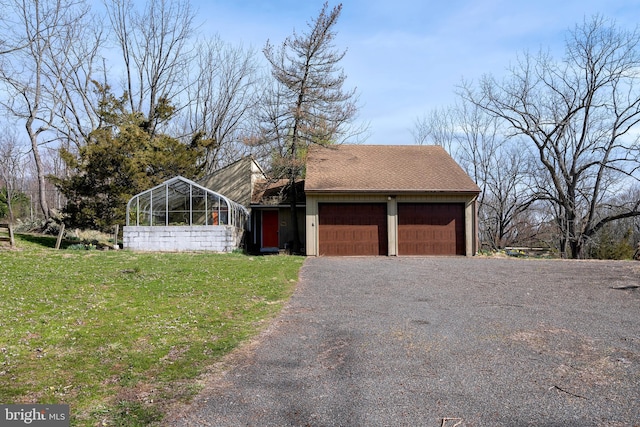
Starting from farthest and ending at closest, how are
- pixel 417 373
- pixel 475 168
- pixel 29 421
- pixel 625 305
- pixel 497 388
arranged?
1. pixel 475 168
2. pixel 625 305
3. pixel 417 373
4. pixel 497 388
5. pixel 29 421

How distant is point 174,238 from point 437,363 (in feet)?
48.3

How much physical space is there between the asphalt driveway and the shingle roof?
9.41 metres

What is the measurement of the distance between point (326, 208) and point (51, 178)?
11618 mm

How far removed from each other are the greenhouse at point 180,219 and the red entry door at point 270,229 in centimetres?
333

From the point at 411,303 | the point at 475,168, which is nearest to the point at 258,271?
the point at 411,303

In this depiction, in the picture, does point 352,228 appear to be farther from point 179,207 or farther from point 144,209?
point 144,209

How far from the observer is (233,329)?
7.06 meters

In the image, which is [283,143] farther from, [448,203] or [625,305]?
[625,305]

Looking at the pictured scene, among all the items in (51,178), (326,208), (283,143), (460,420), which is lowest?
(460,420)

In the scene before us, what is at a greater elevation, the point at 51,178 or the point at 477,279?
the point at 51,178

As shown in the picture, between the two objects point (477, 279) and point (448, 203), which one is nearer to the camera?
point (477, 279)

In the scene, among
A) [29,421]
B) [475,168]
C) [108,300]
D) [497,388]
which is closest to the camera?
[29,421]

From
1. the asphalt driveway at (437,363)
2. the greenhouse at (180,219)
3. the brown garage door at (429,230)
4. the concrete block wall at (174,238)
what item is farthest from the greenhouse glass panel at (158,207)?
the asphalt driveway at (437,363)

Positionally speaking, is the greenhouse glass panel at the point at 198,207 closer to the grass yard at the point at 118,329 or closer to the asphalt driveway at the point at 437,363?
the grass yard at the point at 118,329
